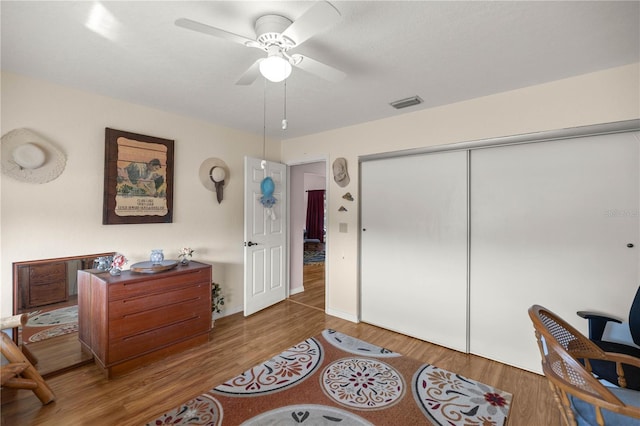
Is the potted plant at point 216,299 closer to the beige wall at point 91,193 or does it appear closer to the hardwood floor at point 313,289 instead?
the beige wall at point 91,193

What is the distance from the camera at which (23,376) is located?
1.88 metres

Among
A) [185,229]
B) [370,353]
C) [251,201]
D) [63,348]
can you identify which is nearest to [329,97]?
[251,201]

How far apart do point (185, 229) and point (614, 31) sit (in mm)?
3813

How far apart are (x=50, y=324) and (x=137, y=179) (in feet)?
4.77

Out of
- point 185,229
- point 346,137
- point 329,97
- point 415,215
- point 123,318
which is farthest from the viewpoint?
point 346,137

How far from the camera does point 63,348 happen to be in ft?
7.94

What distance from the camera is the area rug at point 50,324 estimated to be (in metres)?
2.29

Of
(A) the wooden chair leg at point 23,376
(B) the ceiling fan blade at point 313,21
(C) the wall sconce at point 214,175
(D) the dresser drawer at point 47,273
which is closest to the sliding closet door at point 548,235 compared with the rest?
(B) the ceiling fan blade at point 313,21

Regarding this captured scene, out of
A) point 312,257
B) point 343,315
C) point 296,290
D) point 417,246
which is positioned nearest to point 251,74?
point 417,246

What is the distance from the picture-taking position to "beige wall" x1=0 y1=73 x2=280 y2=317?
2137mm

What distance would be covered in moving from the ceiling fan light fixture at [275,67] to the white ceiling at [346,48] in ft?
0.86

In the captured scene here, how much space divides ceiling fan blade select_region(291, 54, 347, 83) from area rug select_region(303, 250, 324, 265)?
5395 mm

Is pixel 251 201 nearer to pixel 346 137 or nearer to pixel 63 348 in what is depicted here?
pixel 346 137

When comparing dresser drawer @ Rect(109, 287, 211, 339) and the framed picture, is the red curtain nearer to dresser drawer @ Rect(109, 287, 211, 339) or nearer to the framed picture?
the framed picture
